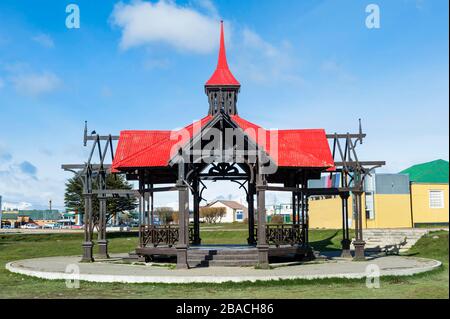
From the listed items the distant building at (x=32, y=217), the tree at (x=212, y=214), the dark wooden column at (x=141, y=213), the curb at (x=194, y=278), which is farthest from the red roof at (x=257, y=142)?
the distant building at (x=32, y=217)

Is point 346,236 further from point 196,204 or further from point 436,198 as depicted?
point 436,198

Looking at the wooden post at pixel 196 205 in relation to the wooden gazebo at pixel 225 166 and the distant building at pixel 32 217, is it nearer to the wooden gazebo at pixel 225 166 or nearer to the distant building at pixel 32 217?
the wooden gazebo at pixel 225 166

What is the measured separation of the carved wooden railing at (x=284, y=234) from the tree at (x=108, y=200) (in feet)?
119

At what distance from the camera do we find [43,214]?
515 feet

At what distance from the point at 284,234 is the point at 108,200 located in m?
39.4

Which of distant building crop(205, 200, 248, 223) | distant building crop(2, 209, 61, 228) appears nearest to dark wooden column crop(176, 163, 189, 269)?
distant building crop(205, 200, 248, 223)

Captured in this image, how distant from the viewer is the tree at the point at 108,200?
5759 cm

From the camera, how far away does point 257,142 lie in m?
20.8

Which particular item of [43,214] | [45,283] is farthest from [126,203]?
[43,214]

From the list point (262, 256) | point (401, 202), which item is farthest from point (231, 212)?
point (262, 256)

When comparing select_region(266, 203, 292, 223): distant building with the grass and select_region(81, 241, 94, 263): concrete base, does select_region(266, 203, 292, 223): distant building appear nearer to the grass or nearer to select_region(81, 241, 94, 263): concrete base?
select_region(81, 241, 94, 263): concrete base

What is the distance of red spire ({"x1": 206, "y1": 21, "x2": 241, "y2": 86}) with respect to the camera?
2627 cm

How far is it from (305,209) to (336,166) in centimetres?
252

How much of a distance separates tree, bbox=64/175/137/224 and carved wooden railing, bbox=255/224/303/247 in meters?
36.2
